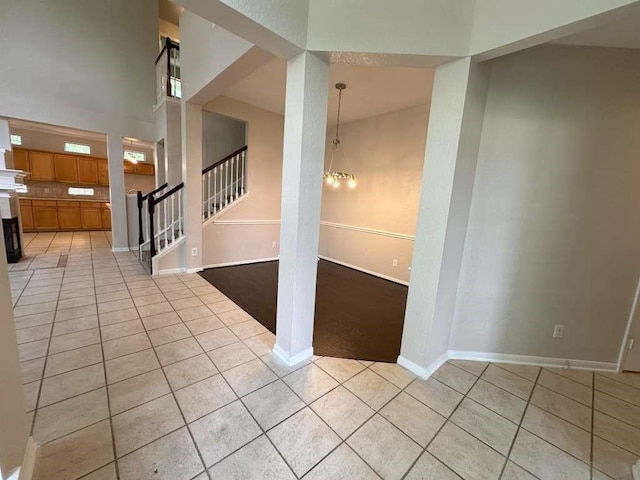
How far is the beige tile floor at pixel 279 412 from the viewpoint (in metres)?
1.33

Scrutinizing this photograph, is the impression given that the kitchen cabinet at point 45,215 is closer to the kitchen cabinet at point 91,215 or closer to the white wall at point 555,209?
the kitchen cabinet at point 91,215

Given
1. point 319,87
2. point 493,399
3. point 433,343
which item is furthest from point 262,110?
point 493,399

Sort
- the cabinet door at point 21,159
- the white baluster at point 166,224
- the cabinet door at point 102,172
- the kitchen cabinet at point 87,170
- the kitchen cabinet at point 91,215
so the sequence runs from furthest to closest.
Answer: the cabinet door at point 102,172 → the kitchen cabinet at point 91,215 → the kitchen cabinet at point 87,170 → the cabinet door at point 21,159 → the white baluster at point 166,224

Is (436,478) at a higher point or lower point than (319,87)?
lower

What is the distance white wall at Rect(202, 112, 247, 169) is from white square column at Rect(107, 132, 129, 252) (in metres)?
1.62

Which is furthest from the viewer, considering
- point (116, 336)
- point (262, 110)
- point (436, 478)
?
point (262, 110)

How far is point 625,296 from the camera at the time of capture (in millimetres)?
2160

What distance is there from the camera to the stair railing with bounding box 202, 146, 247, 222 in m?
4.63

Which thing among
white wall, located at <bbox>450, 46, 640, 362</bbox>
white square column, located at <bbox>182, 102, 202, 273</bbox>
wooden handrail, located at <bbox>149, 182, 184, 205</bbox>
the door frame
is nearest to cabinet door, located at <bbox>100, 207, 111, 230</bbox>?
wooden handrail, located at <bbox>149, 182, 184, 205</bbox>

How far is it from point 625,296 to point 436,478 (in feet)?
7.58

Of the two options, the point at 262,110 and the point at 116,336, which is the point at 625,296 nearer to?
the point at 116,336

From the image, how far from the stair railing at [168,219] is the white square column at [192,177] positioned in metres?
0.21

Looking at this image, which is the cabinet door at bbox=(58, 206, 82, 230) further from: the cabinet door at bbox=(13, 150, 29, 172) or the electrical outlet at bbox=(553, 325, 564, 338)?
the electrical outlet at bbox=(553, 325, 564, 338)

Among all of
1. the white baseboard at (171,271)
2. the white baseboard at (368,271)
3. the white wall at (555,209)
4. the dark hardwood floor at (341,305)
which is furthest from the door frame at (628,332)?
the white baseboard at (171,271)
